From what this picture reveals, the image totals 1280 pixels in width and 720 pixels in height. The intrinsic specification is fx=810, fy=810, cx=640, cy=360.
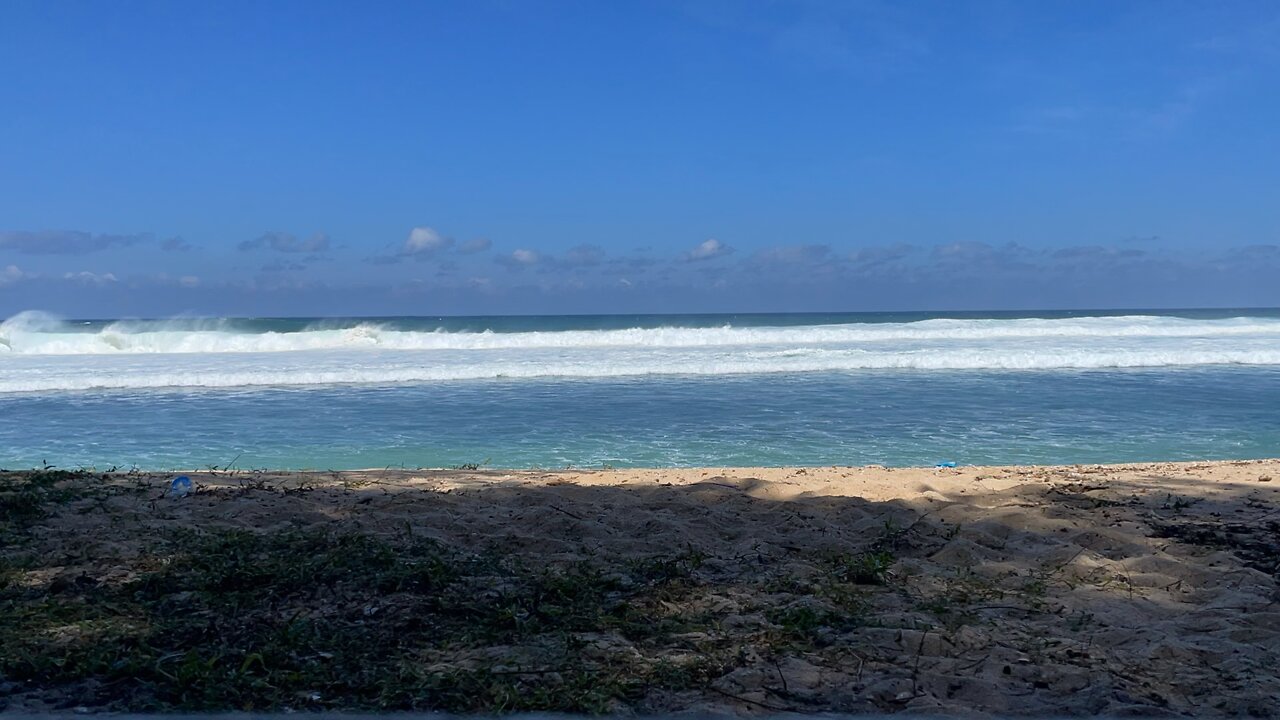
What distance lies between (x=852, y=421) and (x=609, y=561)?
8384 mm

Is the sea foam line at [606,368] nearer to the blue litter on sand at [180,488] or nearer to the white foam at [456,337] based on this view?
the white foam at [456,337]

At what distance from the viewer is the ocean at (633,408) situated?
33.2 ft

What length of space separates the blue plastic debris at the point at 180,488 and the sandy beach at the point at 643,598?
0.12 m

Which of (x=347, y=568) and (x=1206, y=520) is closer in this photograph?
(x=347, y=568)

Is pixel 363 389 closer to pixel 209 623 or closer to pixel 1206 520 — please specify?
pixel 209 623

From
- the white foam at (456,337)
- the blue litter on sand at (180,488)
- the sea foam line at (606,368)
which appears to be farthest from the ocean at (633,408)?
the blue litter on sand at (180,488)

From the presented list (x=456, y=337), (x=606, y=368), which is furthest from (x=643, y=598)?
(x=456, y=337)

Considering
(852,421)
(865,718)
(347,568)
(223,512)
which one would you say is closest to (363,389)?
(852,421)

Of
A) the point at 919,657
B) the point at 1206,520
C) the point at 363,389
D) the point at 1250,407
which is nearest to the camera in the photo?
the point at 919,657

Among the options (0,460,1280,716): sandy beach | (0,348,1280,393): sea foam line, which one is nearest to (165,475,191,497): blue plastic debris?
(0,460,1280,716): sandy beach

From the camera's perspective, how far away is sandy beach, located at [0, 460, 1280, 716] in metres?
3.08

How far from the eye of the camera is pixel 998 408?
13531 mm

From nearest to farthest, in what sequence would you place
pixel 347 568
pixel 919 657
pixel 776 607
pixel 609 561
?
pixel 919 657
pixel 776 607
pixel 347 568
pixel 609 561

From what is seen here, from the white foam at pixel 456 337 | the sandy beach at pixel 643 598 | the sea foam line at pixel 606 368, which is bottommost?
the sandy beach at pixel 643 598
